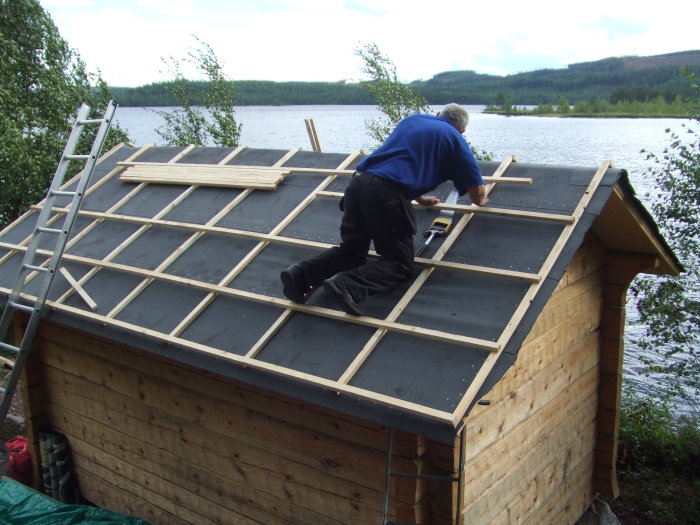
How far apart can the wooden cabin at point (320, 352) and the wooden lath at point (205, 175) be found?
30mm

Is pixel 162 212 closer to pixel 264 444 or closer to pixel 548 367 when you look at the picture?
pixel 264 444

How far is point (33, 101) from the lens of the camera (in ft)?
54.5

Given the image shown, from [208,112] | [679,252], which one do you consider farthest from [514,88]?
[679,252]

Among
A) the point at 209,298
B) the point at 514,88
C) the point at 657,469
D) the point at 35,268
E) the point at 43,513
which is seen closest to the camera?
the point at 209,298

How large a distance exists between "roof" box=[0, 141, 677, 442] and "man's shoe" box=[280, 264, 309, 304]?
74 mm

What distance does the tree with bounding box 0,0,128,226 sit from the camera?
49.2ft

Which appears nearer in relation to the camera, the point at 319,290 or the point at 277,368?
the point at 277,368

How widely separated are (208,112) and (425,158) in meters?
20.4

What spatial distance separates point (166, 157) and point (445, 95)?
39137 millimetres

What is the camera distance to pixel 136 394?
238 inches

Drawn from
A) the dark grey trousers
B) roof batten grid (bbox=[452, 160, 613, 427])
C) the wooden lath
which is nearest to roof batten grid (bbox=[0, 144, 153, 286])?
the wooden lath

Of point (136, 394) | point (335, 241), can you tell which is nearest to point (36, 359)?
point (136, 394)

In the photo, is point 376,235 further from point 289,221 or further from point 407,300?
point 289,221

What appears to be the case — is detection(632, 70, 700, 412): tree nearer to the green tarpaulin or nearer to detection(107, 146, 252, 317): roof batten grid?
detection(107, 146, 252, 317): roof batten grid
